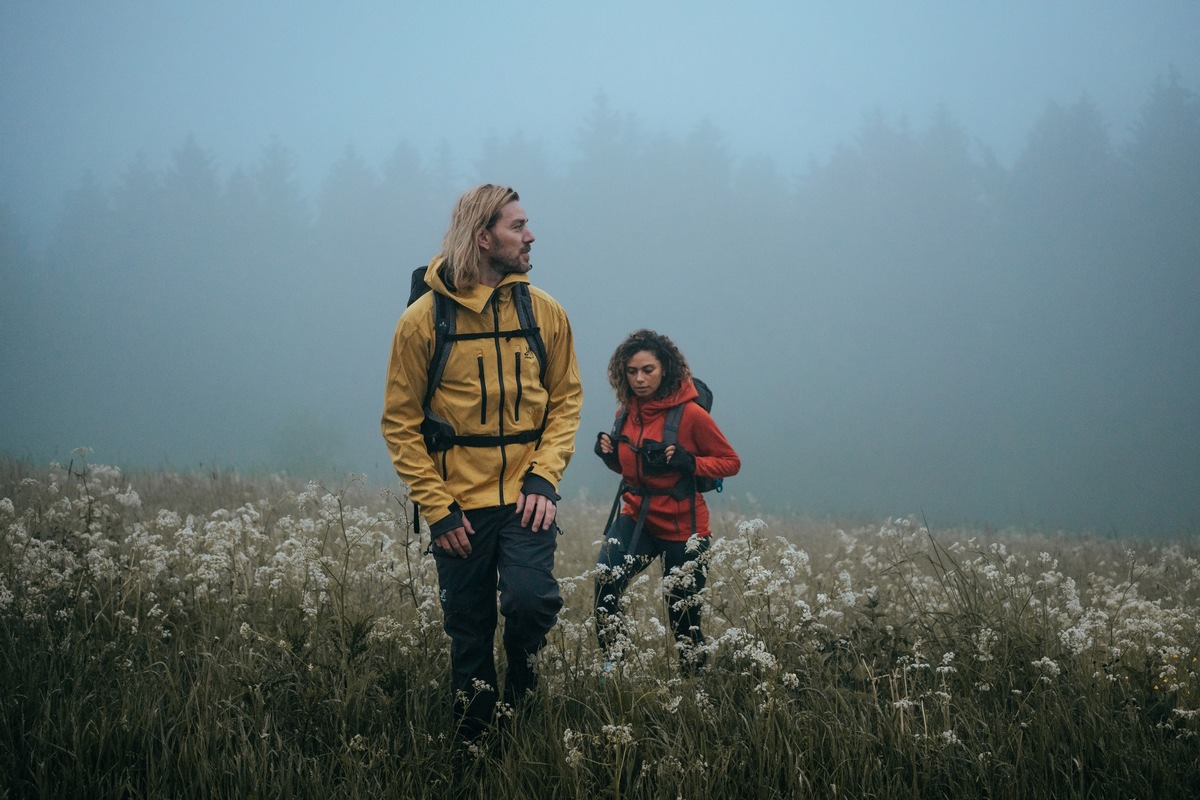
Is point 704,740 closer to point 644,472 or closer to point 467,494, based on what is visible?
point 467,494

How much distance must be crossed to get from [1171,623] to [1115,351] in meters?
66.6

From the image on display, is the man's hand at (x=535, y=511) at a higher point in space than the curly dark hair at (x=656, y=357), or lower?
lower

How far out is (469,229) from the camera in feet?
12.8

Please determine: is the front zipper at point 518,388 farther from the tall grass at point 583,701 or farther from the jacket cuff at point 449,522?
the tall grass at point 583,701

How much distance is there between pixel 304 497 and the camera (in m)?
4.69

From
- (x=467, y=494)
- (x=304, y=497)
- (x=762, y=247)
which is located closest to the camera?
(x=467, y=494)

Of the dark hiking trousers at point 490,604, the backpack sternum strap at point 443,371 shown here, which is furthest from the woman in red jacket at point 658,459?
the backpack sternum strap at point 443,371

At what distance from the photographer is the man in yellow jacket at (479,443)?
12.3ft

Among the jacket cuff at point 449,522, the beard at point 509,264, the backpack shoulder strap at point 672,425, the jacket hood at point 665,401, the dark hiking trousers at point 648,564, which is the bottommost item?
the dark hiking trousers at point 648,564

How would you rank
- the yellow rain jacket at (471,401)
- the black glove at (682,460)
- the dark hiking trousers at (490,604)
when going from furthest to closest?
1. the black glove at (682,460)
2. the yellow rain jacket at (471,401)
3. the dark hiking trousers at (490,604)

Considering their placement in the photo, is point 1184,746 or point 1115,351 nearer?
point 1184,746

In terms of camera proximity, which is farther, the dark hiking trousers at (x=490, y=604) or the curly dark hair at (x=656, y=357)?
the curly dark hair at (x=656, y=357)

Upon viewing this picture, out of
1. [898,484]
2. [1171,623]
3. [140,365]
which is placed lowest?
[898,484]

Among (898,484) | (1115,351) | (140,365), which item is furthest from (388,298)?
(1115,351)
